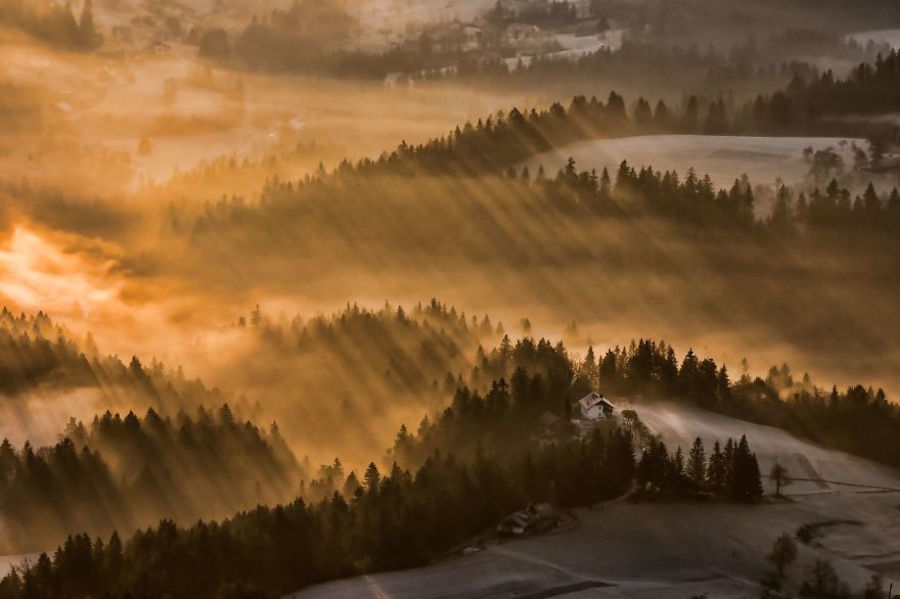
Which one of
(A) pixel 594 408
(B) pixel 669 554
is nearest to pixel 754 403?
(A) pixel 594 408

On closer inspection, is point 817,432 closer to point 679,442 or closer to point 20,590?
point 679,442

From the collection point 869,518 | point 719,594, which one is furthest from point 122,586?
point 869,518

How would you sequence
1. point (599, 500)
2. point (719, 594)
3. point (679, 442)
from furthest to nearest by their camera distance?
point (679, 442), point (599, 500), point (719, 594)

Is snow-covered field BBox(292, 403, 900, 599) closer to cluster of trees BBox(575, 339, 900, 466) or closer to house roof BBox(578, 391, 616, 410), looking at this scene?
house roof BBox(578, 391, 616, 410)

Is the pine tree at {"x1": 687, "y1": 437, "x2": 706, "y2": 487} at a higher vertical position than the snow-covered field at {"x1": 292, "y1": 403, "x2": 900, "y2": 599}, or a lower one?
higher

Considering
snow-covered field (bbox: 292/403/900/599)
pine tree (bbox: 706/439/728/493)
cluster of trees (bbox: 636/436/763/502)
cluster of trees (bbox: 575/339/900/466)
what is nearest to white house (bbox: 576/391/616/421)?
snow-covered field (bbox: 292/403/900/599)

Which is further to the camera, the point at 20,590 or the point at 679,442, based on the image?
the point at 679,442
